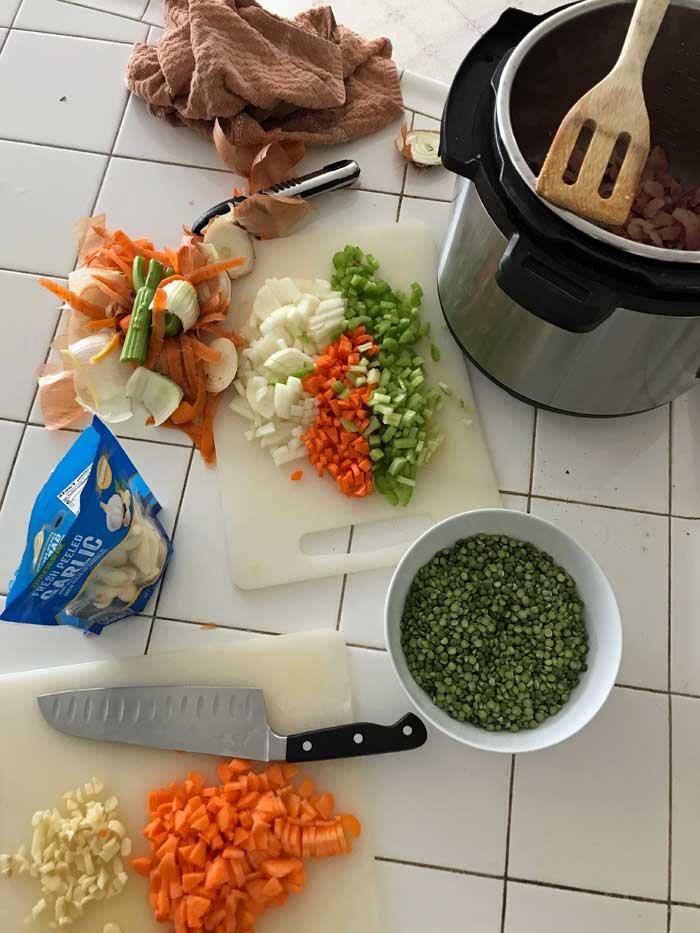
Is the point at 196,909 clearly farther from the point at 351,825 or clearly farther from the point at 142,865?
the point at 351,825

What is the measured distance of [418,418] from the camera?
41.0 inches

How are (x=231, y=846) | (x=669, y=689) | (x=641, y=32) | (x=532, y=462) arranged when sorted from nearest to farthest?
(x=641, y=32)
(x=231, y=846)
(x=669, y=689)
(x=532, y=462)

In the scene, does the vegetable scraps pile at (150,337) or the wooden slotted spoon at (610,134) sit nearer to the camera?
the wooden slotted spoon at (610,134)

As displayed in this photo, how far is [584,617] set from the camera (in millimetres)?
939

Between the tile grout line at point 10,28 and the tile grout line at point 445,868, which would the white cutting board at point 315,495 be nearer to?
the tile grout line at point 445,868

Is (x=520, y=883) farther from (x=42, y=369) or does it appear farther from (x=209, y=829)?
(x=42, y=369)

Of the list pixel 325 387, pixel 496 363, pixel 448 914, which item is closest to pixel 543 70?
pixel 496 363

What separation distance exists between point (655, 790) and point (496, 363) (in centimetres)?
56

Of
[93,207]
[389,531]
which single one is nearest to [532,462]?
[389,531]

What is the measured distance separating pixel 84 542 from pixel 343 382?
410mm

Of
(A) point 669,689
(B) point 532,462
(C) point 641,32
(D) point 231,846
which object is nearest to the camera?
(C) point 641,32

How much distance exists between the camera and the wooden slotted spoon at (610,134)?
0.74 meters

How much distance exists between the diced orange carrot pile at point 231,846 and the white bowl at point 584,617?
18cm

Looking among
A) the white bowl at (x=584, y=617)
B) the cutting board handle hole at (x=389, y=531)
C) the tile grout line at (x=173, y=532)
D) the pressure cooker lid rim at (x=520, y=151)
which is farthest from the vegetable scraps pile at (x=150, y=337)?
the pressure cooker lid rim at (x=520, y=151)
